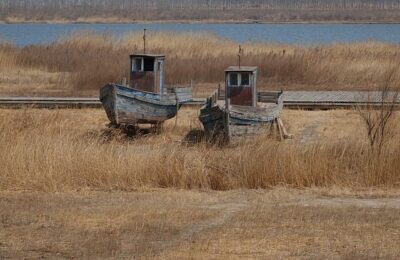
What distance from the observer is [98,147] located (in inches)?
686

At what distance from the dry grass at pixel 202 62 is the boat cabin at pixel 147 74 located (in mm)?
8542

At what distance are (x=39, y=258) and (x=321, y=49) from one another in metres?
31.1

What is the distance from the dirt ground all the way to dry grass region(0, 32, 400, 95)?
62.0 feet

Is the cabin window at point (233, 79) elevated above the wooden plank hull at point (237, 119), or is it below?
above

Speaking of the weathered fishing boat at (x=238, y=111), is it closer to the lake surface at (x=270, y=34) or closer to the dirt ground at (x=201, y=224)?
the dirt ground at (x=201, y=224)

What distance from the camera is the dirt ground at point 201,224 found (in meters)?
11.1

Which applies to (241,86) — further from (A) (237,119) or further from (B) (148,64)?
(B) (148,64)

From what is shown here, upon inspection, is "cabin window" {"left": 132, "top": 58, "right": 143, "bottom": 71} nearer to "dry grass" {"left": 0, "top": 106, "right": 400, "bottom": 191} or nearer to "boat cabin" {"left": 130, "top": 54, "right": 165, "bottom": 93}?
"boat cabin" {"left": 130, "top": 54, "right": 165, "bottom": 93}

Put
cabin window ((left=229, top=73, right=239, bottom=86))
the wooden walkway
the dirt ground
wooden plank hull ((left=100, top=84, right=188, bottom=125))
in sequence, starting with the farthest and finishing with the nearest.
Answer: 1. the wooden walkway
2. wooden plank hull ((left=100, top=84, right=188, bottom=125))
3. cabin window ((left=229, top=73, right=239, bottom=86))
4. the dirt ground

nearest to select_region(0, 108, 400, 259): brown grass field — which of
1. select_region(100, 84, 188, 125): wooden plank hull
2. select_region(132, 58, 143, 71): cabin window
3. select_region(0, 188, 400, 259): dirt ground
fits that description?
select_region(0, 188, 400, 259): dirt ground

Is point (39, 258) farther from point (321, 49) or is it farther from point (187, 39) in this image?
point (187, 39)

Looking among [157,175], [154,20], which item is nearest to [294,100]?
[157,175]

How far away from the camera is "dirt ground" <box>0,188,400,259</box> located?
36.5 ft

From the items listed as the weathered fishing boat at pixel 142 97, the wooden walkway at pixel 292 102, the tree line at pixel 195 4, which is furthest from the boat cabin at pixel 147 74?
the tree line at pixel 195 4
